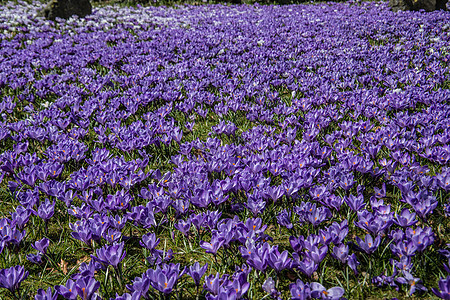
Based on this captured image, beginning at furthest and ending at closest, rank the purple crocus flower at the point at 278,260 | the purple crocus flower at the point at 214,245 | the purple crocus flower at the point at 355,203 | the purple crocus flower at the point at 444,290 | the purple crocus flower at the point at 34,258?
the purple crocus flower at the point at 355,203, the purple crocus flower at the point at 34,258, the purple crocus flower at the point at 214,245, the purple crocus flower at the point at 278,260, the purple crocus flower at the point at 444,290

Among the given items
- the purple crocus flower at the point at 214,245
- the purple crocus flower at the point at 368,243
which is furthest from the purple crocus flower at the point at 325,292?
the purple crocus flower at the point at 214,245

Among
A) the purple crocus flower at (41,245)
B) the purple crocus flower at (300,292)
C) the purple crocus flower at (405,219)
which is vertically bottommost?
the purple crocus flower at (41,245)

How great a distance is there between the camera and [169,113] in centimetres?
514

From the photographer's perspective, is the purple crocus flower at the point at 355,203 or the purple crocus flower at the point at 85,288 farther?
the purple crocus flower at the point at 355,203

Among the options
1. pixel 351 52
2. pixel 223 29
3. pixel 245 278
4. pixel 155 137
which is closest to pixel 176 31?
pixel 223 29

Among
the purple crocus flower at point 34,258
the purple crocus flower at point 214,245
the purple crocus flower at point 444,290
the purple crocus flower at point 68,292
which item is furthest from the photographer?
the purple crocus flower at point 34,258

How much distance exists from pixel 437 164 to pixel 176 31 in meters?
10.2

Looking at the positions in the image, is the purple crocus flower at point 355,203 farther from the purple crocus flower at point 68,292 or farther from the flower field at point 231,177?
the purple crocus flower at point 68,292

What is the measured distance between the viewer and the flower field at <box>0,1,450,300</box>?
6.98 feet

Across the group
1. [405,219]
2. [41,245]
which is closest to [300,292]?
[405,219]

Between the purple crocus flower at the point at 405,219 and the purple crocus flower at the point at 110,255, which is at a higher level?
the purple crocus flower at the point at 405,219

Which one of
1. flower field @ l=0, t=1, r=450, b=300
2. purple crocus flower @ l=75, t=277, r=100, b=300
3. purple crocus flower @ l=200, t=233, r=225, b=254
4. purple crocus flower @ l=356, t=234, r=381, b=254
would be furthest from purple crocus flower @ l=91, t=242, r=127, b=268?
purple crocus flower @ l=356, t=234, r=381, b=254

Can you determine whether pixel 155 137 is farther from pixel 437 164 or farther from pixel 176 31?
pixel 176 31

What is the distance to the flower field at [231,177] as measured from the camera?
2.13 meters
